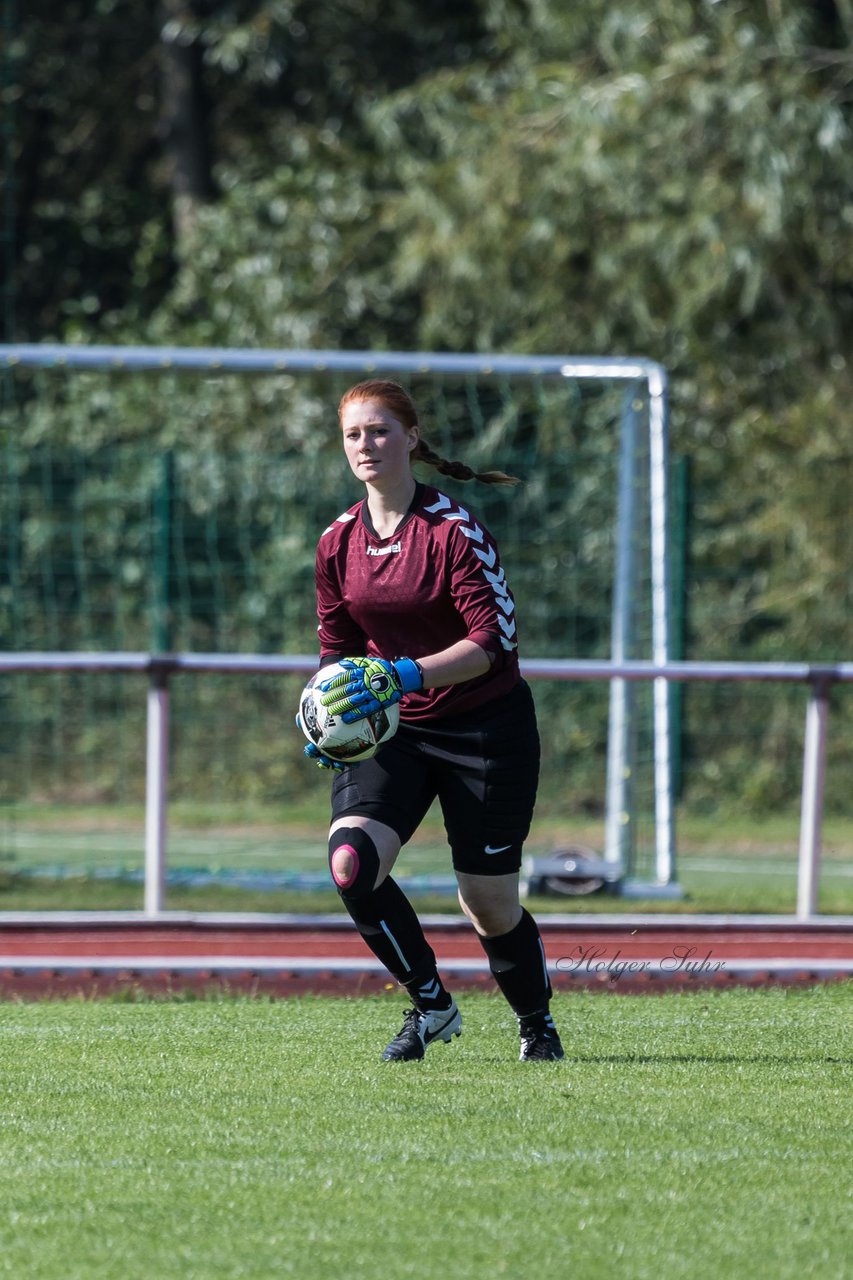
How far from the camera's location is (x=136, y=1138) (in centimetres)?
452

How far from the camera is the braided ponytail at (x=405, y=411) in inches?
214

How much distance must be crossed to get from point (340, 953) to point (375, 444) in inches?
118

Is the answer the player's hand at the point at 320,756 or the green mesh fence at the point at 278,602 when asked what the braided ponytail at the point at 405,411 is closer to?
the player's hand at the point at 320,756

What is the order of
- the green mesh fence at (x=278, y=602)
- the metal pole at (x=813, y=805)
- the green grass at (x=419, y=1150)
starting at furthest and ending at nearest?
the green mesh fence at (x=278, y=602) → the metal pole at (x=813, y=805) → the green grass at (x=419, y=1150)

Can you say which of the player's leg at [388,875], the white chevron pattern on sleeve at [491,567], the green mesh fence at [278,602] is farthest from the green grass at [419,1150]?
the green mesh fence at [278,602]

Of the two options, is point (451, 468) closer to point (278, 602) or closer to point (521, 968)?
point (521, 968)

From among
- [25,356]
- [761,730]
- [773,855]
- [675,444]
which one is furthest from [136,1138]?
[675,444]

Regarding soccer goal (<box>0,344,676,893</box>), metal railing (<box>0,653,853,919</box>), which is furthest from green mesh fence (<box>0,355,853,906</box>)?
metal railing (<box>0,653,853,919</box>)

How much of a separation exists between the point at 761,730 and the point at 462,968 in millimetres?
7968

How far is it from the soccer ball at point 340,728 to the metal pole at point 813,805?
3.81 metres

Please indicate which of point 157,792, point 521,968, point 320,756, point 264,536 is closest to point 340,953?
point 157,792

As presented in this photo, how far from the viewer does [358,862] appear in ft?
17.3

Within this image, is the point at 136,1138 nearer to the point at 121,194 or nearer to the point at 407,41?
the point at 407,41

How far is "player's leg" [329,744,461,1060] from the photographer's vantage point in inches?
209
